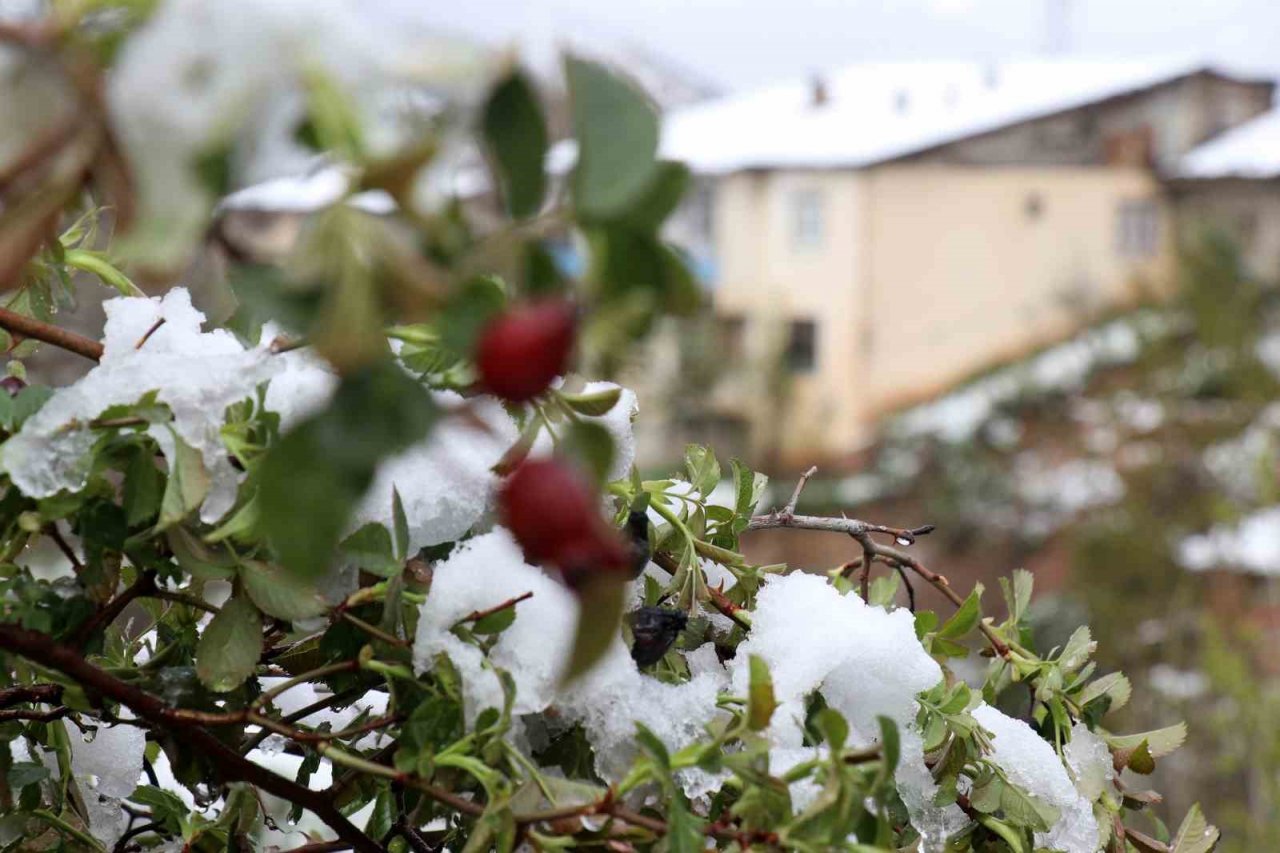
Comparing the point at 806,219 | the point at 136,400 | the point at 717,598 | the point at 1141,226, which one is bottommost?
the point at 1141,226

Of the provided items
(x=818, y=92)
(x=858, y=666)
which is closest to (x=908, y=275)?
(x=818, y=92)

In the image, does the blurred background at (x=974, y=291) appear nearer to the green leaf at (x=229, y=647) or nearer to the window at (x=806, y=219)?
the window at (x=806, y=219)

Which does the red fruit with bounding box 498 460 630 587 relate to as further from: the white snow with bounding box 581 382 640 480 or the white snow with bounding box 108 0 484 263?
the white snow with bounding box 581 382 640 480

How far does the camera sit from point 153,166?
21 cm

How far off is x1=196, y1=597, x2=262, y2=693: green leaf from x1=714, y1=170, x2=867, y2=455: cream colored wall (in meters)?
9.41

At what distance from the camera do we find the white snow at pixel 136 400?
0.35m

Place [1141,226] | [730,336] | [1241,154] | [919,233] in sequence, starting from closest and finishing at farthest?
[919,233], [730,336], [1241,154], [1141,226]

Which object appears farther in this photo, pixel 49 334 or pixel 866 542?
pixel 866 542

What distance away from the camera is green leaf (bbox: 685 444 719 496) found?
0.48m

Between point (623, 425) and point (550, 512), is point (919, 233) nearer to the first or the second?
point (623, 425)

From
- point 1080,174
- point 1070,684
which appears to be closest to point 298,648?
point 1070,684

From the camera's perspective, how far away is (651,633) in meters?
0.41

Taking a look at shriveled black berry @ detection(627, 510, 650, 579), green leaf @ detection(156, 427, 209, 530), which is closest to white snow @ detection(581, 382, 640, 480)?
shriveled black berry @ detection(627, 510, 650, 579)

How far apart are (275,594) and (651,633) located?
109 mm
